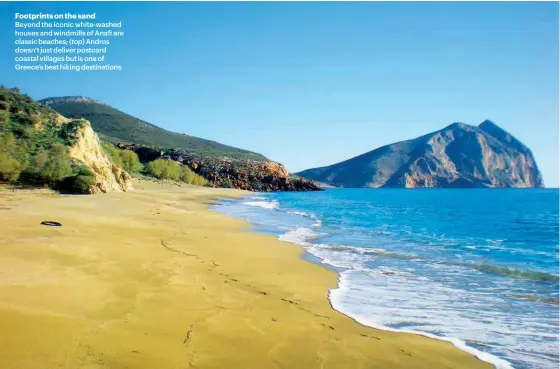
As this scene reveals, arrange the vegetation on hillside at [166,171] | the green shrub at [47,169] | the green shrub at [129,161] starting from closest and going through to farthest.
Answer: the green shrub at [47,169], the green shrub at [129,161], the vegetation on hillside at [166,171]

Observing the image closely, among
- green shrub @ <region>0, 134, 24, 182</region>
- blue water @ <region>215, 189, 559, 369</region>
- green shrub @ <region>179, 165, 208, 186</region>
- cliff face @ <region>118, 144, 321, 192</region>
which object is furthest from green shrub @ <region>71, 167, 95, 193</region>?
cliff face @ <region>118, 144, 321, 192</region>

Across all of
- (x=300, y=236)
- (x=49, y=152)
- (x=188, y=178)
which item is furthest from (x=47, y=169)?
(x=188, y=178)

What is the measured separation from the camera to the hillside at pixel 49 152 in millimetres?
27797

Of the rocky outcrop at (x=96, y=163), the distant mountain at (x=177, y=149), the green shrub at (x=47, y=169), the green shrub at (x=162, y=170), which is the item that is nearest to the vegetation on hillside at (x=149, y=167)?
the green shrub at (x=162, y=170)

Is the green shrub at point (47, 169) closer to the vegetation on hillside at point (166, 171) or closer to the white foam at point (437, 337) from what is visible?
the white foam at point (437, 337)

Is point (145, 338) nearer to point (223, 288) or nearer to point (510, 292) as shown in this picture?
point (223, 288)

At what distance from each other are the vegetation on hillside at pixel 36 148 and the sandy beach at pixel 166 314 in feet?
55.2

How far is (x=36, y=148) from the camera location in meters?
30.9

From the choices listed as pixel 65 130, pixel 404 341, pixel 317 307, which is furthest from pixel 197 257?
pixel 65 130

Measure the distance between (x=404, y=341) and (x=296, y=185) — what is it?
141 metres

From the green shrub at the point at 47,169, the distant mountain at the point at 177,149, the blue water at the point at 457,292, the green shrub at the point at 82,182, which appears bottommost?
the blue water at the point at 457,292

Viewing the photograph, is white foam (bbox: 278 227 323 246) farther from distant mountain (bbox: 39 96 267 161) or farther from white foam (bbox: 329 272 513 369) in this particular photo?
distant mountain (bbox: 39 96 267 161)

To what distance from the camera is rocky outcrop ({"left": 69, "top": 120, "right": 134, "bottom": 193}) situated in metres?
32.6

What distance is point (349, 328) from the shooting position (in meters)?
7.51
